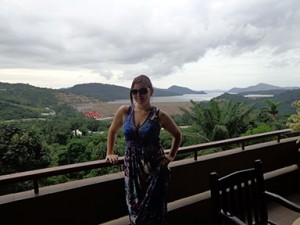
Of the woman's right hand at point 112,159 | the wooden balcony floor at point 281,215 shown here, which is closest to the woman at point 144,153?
the woman's right hand at point 112,159

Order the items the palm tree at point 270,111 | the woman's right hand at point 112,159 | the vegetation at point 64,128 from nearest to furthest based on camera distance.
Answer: the woman's right hand at point 112,159 → the vegetation at point 64,128 → the palm tree at point 270,111

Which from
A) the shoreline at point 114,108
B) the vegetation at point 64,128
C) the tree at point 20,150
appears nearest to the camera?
the shoreline at point 114,108

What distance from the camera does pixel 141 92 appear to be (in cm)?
182

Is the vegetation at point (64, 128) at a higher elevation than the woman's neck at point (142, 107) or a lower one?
lower

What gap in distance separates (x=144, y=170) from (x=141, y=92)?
1.64 feet

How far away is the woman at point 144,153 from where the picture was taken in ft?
5.93

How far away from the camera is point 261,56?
10.2 metres

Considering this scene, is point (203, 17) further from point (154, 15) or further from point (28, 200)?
point (28, 200)

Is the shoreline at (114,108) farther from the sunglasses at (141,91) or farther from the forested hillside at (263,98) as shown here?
the forested hillside at (263,98)

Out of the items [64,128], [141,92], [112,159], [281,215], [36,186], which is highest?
[141,92]

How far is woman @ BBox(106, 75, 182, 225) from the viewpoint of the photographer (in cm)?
181

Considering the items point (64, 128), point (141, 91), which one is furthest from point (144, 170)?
point (64, 128)

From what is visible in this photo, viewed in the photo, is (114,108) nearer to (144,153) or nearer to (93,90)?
(144,153)

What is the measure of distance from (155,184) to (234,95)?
10.5 meters
